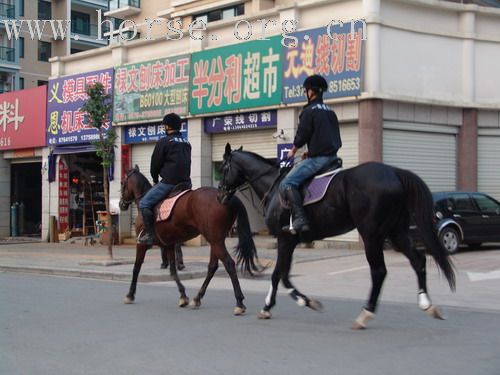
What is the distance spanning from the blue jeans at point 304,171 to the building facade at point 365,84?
1007 centimetres

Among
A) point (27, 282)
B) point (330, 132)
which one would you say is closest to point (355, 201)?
→ point (330, 132)

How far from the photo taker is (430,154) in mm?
19781

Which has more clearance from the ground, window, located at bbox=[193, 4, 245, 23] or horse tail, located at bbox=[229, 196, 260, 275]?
window, located at bbox=[193, 4, 245, 23]

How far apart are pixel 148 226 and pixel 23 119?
20.6 m

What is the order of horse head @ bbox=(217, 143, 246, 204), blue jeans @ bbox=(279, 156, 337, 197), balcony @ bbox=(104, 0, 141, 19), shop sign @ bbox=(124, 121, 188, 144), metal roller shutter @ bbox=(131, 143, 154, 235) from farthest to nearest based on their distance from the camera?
balcony @ bbox=(104, 0, 141, 19), metal roller shutter @ bbox=(131, 143, 154, 235), shop sign @ bbox=(124, 121, 188, 144), horse head @ bbox=(217, 143, 246, 204), blue jeans @ bbox=(279, 156, 337, 197)

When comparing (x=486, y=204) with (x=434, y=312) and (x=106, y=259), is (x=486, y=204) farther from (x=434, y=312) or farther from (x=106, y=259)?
(x=434, y=312)

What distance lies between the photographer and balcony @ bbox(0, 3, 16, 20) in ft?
166

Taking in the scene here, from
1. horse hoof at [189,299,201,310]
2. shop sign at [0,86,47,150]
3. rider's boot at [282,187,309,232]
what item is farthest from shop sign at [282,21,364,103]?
shop sign at [0,86,47,150]

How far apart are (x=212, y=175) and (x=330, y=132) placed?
14.2m

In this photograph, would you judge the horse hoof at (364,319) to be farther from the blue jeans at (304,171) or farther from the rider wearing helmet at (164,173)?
the rider wearing helmet at (164,173)

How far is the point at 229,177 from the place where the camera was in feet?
30.3

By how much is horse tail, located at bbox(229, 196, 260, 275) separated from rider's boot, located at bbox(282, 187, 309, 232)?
4.87 ft

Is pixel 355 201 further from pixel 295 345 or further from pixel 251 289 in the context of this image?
pixel 251 289

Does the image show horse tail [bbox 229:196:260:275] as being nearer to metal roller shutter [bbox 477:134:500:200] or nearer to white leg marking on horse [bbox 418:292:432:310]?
white leg marking on horse [bbox 418:292:432:310]
